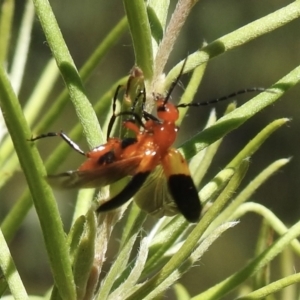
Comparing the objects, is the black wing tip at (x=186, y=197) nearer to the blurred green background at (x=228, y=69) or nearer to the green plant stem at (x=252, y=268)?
the green plant stem at (x=252, y=268)

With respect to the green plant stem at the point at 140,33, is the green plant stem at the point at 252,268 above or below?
below

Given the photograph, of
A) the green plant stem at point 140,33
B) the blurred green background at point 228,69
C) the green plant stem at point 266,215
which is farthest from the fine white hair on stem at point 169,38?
the blurred green background at point 228,69

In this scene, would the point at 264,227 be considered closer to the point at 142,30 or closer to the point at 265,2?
the point at 142,30

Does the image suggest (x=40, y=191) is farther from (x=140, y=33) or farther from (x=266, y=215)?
(x=266, y=215)

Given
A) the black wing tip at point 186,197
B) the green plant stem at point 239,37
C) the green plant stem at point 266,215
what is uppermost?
the green plant stem at point 239,37

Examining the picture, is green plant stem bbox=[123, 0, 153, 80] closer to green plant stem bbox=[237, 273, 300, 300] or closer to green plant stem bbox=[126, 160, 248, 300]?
green plant stem bbox=[126, 160, 248, 300]

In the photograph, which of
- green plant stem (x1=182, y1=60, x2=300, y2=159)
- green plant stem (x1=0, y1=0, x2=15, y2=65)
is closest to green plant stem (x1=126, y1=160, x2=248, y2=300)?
green plant stem (x1=182, y1=60, x2=300, y2=159)
